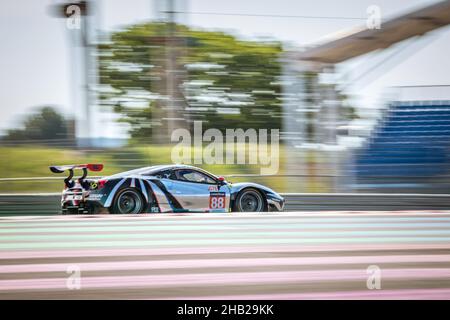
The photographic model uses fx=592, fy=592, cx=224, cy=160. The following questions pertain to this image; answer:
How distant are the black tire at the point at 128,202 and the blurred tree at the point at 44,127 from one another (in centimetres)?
946

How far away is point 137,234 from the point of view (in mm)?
7449

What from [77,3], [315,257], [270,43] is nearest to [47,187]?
[77,3]

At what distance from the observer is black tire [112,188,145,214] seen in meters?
9.23

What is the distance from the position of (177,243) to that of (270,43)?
70.4 ft

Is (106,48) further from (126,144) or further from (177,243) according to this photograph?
(177,243)

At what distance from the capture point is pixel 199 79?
24375mm

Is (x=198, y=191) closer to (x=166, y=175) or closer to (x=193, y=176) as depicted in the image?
(x=193, y=176)

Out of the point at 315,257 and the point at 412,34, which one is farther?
the point at 412,34

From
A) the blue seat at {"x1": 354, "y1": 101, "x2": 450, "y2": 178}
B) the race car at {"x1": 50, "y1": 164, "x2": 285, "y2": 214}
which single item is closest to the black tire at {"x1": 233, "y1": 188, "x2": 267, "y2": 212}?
the race car at {"x1": 50, "y1": 164, "x2": 285, "y2": 214}

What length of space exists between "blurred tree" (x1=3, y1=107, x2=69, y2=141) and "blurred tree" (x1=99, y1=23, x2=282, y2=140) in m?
3.77

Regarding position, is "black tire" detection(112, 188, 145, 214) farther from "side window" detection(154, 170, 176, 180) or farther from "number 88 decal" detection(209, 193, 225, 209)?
"number 88 decal" detection(209, 193, 225, 209)

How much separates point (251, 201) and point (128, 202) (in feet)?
6.83

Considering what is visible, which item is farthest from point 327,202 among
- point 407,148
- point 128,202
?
point 128,202

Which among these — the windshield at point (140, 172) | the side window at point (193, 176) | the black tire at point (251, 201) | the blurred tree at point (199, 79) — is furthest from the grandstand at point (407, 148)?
the blurred tree at point (199, 79)
